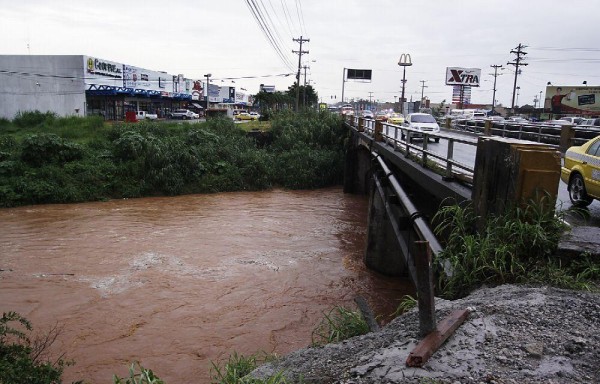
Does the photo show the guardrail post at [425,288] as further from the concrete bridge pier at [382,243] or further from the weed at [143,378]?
the concrete bridge pier at [382,243]

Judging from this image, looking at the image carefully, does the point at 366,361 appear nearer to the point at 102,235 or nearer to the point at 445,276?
the point at 445,276

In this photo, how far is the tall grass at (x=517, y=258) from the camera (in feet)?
15.5

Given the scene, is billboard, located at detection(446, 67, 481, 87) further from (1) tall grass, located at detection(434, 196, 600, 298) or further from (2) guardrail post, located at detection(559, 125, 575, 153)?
(1) tall grass, located at detection(434, 196, 600, 298)

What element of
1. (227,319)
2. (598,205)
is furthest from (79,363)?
(598,205)

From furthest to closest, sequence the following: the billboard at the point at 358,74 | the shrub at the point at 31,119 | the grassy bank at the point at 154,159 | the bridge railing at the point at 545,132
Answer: the billboard at the point at 358,74
the shrub at the point at 31,119
the grassy bank at the point at 154,159
the bridge railing at the point at 545,132

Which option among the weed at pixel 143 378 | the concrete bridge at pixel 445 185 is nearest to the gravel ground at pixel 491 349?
the concrete bridge at pixel 445 185

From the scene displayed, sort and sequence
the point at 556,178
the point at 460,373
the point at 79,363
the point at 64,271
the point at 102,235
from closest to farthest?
the point at 460,373 < the point at 556,178 < the point at 79,363 < the point at 64,271 < the point at 102,235

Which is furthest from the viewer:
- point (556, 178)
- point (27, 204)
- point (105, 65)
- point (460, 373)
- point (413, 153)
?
point (105, 65)

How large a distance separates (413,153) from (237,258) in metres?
6.47

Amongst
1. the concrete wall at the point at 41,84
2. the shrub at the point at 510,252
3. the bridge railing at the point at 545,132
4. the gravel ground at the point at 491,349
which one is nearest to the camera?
the gravel ground at the point at 491,349

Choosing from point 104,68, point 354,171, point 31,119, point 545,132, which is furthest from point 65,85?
point 545,132

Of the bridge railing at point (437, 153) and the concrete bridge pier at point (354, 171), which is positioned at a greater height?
the bridge railing at point (437, 153)

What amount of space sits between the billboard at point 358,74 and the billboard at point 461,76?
13.6 metres

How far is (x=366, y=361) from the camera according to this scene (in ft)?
11.9
